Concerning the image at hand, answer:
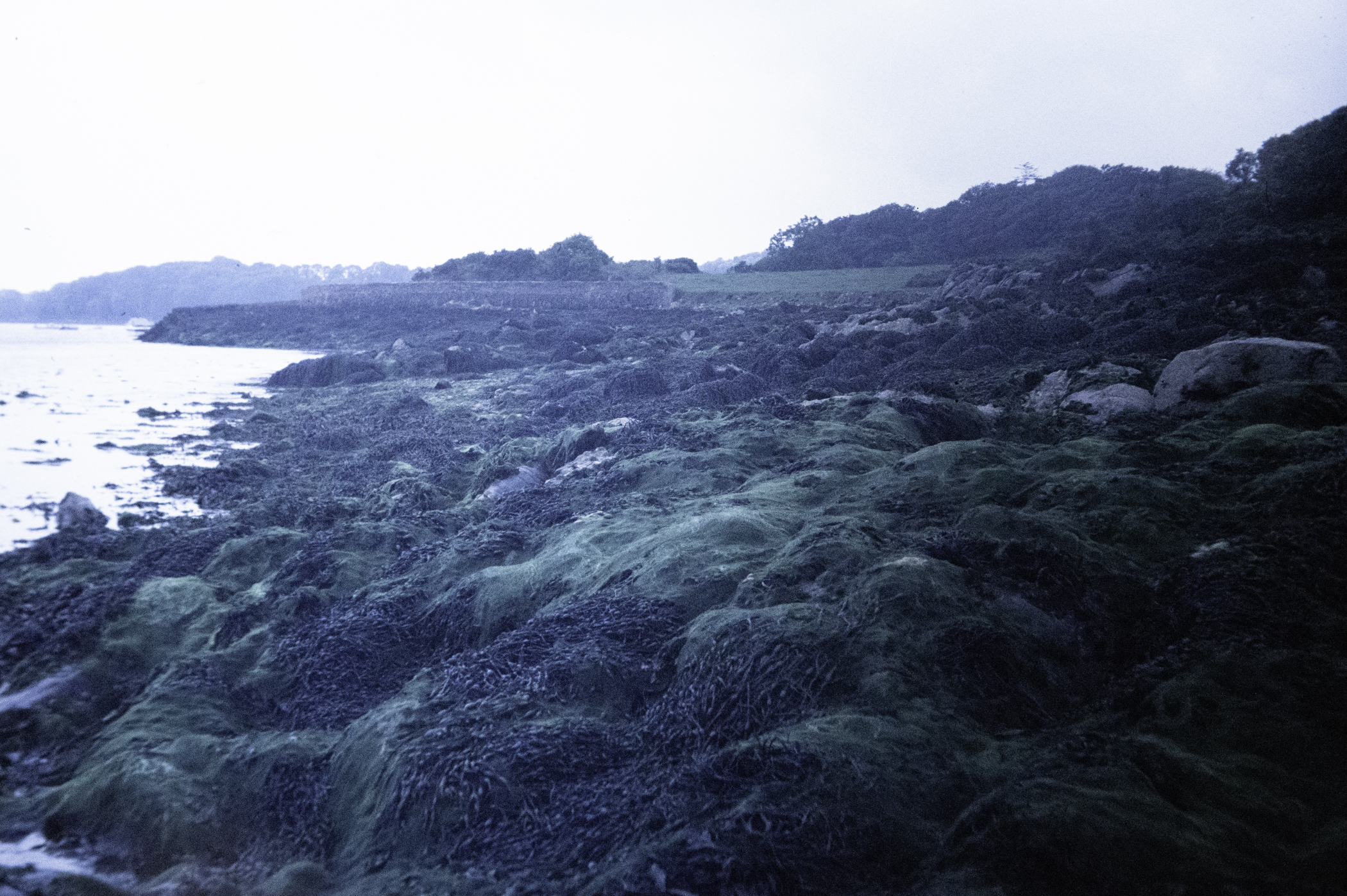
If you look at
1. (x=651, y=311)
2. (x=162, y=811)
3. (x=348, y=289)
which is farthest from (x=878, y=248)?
(x=162, y=811)

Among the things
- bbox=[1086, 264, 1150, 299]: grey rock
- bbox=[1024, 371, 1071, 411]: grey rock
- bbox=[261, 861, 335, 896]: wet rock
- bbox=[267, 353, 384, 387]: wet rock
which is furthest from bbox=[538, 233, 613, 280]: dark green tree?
bbox=[261, 861, 335, 896]: wet rock

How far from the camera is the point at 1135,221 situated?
24.2 meters

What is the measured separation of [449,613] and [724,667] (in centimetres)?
258

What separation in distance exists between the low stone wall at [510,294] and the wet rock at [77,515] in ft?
91.3

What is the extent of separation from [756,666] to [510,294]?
37260 mm

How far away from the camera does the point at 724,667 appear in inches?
147

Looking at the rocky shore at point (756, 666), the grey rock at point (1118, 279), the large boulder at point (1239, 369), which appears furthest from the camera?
the grey rock at point (1118, 279)

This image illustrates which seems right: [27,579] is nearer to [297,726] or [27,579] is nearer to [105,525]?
[105,525]

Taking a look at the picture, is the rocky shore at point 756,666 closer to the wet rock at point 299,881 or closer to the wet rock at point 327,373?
the wet rock at point 299,881

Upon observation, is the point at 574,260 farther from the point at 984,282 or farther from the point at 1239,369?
the point at 1239,369

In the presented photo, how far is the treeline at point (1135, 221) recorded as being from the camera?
48.5 ft

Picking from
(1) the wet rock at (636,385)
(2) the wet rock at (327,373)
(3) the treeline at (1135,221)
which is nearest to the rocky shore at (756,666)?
(1) the wet rock at (636,385)

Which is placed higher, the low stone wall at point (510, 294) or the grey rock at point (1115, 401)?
the low stone wall at point (510, 294)

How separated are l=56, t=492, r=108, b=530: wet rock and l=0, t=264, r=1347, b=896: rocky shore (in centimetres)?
30
